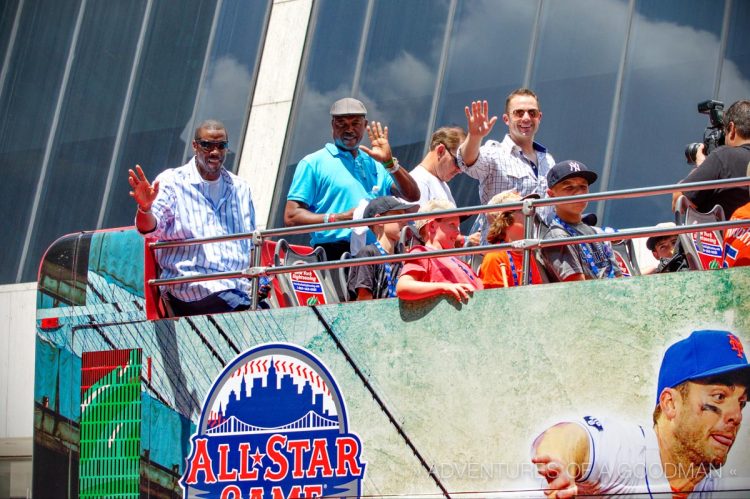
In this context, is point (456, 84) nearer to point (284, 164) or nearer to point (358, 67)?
point (358, 67)

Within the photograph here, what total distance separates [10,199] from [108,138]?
1714 millimetres

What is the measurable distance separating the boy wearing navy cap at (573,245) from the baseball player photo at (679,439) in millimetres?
820

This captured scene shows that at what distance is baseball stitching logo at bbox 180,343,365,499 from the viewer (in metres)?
5.99

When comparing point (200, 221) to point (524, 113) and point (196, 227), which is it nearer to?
point (196, 227)

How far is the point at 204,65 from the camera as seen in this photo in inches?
575

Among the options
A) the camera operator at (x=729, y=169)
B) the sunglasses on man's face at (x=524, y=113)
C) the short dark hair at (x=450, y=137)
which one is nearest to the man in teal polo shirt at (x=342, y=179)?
the short dark hair at (x=450, y=137)

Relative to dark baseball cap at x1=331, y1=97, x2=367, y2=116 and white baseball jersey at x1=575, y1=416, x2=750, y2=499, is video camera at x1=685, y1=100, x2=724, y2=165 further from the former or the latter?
white baseball jersey at x1=575, y1=416, x2=750, y2=499

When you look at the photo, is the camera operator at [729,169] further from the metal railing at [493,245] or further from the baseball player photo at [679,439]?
the baseball player photo at [679,439]

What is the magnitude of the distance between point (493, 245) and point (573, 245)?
42 centimetres

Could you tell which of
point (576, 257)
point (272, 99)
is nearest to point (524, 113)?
point (576, 257)

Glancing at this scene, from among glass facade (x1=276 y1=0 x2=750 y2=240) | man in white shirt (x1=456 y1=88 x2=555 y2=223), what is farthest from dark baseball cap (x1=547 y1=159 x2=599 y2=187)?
glass facade (x1=276 y1=0 x2=750 y2=240)

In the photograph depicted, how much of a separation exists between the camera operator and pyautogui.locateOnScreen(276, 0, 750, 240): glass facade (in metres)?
3.54

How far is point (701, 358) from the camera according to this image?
16.5 ft

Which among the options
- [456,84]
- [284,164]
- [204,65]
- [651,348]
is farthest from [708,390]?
[204,65]
